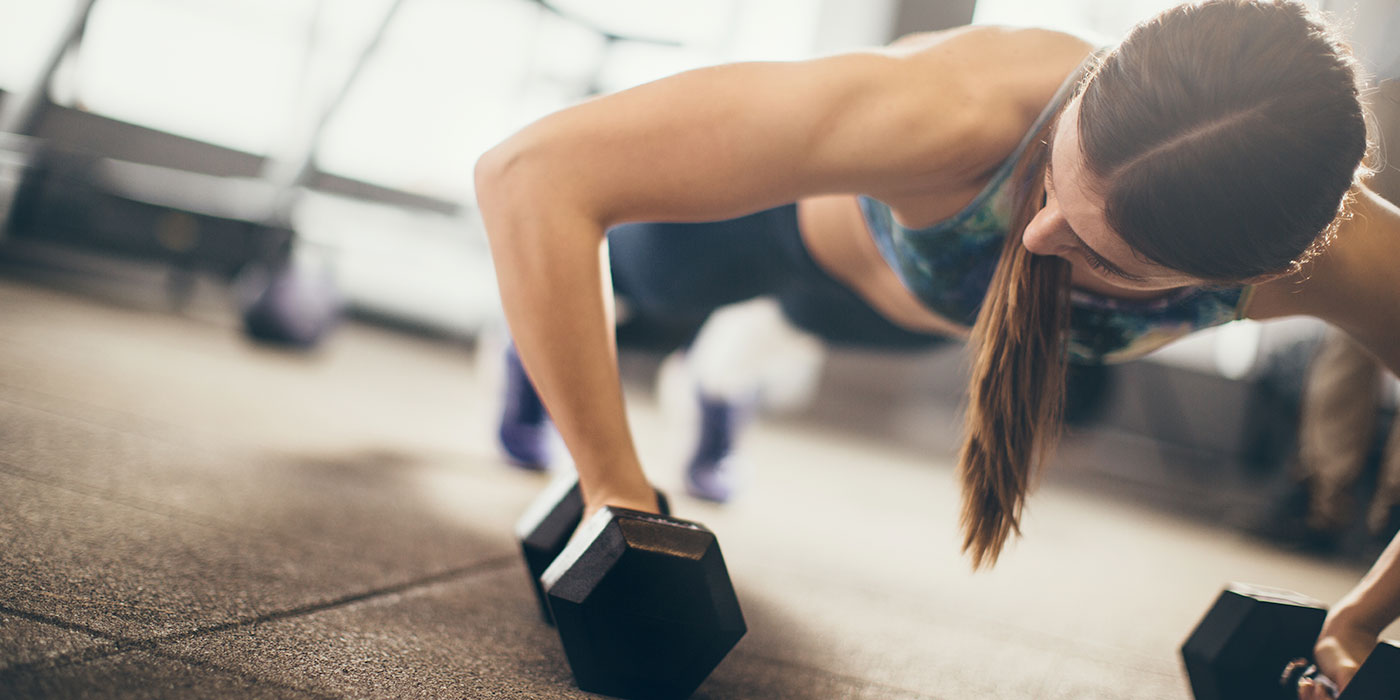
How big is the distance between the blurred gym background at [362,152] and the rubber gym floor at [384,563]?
2.03ft

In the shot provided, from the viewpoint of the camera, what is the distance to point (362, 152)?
13.4ft

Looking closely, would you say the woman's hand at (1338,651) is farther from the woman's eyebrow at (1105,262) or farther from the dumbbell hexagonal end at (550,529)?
the dumbbell hexagonal end at (550,529)

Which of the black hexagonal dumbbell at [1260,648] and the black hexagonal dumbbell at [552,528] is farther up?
the black hexagonal dumbbell at [1260,648]

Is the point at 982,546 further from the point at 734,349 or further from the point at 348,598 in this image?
the point at 734,349

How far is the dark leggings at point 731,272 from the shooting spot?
121 cm

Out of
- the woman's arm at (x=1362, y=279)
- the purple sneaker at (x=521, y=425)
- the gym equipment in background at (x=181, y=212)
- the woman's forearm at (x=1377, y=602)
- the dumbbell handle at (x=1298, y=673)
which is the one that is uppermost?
the woman's arm at (x=1362, y=279)

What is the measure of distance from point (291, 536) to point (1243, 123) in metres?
0.90

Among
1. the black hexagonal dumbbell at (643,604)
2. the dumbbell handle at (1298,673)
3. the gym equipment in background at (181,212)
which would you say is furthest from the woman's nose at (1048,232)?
the gym equipment in background at (181,212)

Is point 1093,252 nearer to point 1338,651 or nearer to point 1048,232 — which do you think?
point 1048,232

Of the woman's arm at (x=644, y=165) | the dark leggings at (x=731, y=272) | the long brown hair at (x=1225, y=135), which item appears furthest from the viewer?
the dark leggings at (x=731, y=272)

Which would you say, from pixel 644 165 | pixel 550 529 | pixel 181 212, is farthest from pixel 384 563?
pixel 181 212

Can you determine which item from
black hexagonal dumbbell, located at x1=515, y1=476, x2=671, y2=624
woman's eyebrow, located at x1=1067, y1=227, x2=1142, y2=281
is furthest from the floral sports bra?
black hexagonal dumbbell, located at x1=515, y1=476, x2=671, y2=624

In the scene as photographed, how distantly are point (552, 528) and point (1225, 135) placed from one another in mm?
611

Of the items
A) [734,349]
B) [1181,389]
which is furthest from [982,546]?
[1181,389]
